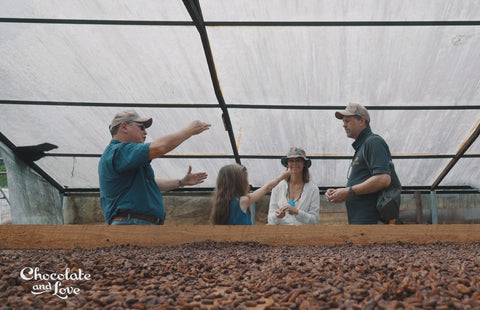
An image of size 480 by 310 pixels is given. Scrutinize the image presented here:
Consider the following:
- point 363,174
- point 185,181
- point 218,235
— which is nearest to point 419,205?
point 363,174

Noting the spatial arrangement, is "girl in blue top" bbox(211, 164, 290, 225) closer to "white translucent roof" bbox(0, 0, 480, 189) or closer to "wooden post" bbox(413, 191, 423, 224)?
"white translucent roof" bbox(0, 0, 480, 189)

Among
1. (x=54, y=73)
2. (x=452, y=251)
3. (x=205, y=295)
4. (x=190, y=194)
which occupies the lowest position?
(x=205, y=295)

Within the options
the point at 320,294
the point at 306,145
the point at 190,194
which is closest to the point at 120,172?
the point at 320,294

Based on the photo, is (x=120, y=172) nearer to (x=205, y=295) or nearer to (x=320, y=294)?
(x=205, y=295)

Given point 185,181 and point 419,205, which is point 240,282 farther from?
point 419,205

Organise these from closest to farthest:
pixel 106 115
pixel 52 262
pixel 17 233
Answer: pixel 52 262, pixel 17 233, pixel 106 115

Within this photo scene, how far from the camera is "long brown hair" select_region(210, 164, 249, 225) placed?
3.05m

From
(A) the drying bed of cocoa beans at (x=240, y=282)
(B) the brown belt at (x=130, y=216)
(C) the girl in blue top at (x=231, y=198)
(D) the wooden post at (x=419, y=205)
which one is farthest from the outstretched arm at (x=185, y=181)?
(D) the wooden post at (x=419, y=205)

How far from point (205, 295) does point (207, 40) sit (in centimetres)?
349

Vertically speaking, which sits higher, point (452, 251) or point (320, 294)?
point (452, 251)

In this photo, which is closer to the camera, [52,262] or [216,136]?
[52,262]

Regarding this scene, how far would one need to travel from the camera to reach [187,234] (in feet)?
8.51

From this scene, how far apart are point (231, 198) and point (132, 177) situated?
76 cm

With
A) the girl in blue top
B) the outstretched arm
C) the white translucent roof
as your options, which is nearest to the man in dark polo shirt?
the girl in blue top
